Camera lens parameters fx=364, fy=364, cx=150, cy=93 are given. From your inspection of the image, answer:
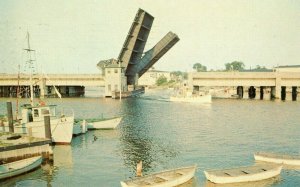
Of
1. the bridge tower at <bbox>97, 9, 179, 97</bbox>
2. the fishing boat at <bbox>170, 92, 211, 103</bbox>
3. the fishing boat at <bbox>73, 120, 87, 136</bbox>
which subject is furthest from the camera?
the fishing boat at <bbox>170, 92, 211, 103</bbox>

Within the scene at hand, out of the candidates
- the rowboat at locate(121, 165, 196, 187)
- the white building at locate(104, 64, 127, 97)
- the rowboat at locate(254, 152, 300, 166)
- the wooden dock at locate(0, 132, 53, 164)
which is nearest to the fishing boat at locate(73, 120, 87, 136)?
the wooden dock at locate(0, 132, 53, 164)

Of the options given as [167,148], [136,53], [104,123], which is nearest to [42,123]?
[167,148]

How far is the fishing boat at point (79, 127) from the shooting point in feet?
141

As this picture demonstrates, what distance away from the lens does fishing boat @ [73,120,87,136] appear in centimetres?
4288

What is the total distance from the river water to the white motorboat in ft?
4.56

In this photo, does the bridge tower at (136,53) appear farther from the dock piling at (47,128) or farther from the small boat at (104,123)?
the dock piling at (47,128)

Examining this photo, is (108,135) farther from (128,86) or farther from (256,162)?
(128,86)

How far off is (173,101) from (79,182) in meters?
71.5

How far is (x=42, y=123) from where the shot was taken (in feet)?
→ 116

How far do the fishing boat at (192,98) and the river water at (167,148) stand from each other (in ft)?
102

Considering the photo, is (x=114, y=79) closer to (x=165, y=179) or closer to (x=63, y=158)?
(x=63, y=158)

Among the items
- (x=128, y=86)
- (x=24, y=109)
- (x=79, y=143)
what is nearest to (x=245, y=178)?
(x=79, y=143)

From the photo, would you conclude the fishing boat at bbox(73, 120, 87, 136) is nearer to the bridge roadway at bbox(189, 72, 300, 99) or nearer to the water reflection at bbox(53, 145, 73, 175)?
the water reflection at bbox(53, 145, 73, 175)

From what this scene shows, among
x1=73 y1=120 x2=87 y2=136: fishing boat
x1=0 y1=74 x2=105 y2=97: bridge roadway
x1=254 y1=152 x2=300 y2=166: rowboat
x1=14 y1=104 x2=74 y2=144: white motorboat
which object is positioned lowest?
x1=254 y1=152 x2=300 y2=166: rowboat
